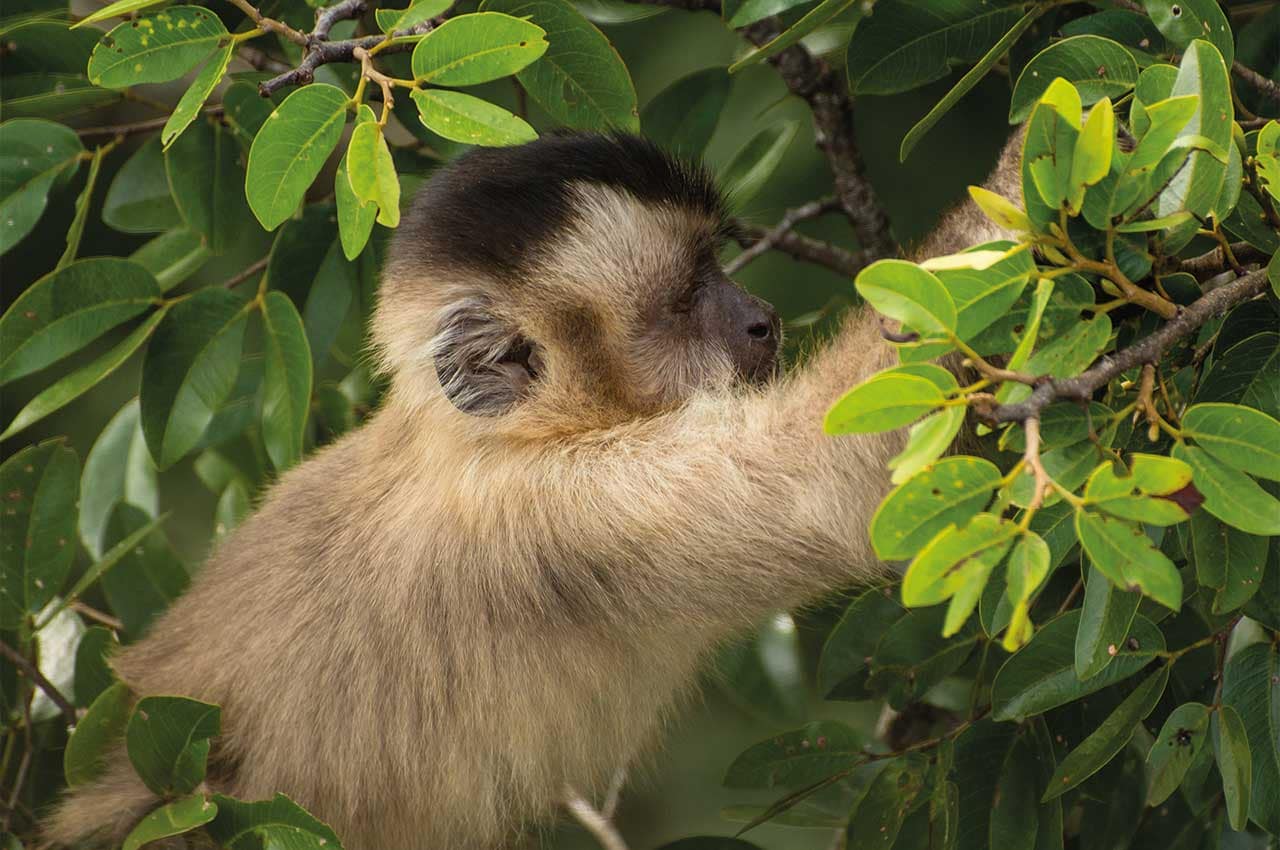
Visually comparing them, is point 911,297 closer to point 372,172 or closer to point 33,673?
point 372,172

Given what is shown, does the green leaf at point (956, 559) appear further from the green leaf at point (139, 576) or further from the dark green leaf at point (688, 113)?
the green leaf at point (139, 576)

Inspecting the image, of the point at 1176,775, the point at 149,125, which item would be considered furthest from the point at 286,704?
the point at 1176,775

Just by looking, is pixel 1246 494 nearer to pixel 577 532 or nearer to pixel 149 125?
pixel 577 532

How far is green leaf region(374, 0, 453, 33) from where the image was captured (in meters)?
1.83

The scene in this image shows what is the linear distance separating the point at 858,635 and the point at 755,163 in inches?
47.3

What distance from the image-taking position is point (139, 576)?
→ 3230mm

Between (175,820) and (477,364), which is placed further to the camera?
(477,364)

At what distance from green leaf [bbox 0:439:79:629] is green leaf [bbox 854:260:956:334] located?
1.91 meters

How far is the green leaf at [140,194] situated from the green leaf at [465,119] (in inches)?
51.6

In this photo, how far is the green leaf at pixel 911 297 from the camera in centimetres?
133

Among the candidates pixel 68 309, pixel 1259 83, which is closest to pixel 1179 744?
pixel 1259 83

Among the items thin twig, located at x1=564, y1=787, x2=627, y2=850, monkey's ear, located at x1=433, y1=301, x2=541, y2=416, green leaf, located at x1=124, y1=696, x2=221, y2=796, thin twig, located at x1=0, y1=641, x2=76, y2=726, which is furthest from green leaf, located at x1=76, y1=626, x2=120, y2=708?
thin twig, located at x1=564, y1=787, x2=627, y2=850

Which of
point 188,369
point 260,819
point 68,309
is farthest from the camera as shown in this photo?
point 188,369

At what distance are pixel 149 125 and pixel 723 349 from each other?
1.26 meters
